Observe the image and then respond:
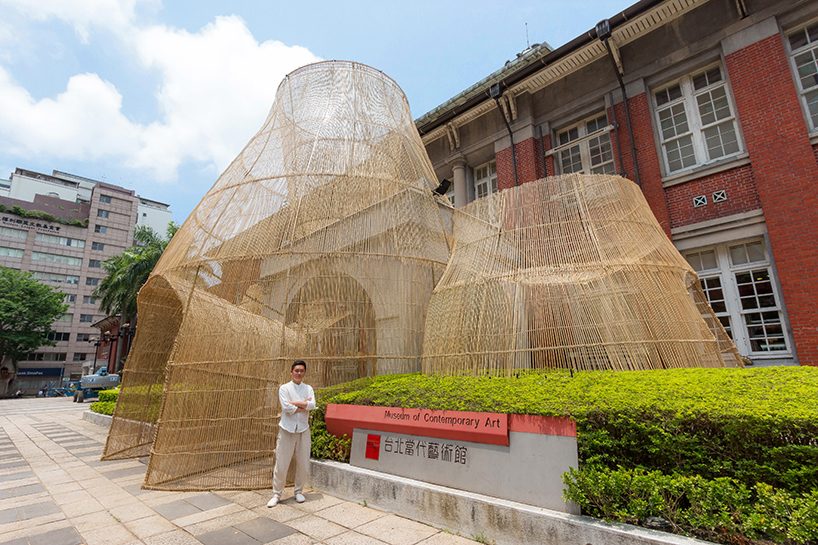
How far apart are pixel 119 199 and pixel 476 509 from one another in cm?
7064

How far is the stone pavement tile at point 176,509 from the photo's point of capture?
4.92 m

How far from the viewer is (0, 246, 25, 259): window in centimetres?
5000

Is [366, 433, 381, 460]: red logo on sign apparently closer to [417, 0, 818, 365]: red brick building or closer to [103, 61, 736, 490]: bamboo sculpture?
[103, 61, 736, 490]: bamboo sculpture

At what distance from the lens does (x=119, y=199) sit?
5941 cm

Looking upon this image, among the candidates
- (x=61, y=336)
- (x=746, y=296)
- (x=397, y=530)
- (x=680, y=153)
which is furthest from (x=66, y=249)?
(x=746, y=296)

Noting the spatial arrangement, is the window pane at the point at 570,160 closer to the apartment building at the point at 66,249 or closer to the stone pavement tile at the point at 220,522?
the stone pavement tile at the point at 220,522

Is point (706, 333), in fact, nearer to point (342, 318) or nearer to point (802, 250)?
point (802, 250)

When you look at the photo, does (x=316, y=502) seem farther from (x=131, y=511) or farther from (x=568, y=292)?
(x=568, y=292)

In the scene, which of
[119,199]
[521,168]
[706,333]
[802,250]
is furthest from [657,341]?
[119,199]

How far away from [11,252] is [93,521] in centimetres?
6425

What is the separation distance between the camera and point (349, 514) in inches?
190

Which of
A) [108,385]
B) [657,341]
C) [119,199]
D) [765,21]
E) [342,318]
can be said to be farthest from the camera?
[119,199]

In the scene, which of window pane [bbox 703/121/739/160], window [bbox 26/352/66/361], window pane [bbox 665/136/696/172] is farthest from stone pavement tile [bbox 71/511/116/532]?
window [bbox 26/352/66/361]

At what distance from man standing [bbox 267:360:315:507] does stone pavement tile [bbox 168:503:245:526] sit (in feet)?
1.38
